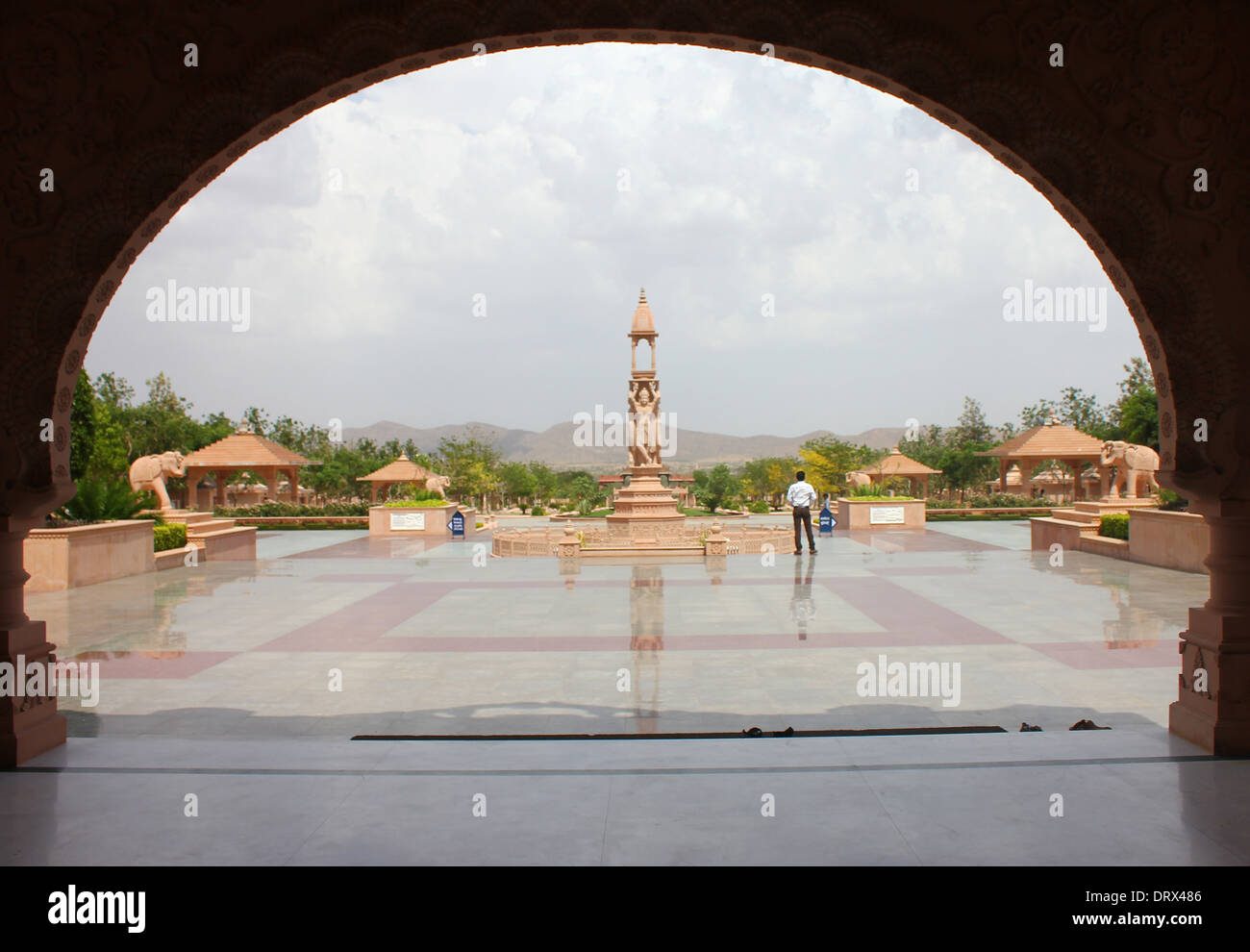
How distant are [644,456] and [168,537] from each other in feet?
33.2

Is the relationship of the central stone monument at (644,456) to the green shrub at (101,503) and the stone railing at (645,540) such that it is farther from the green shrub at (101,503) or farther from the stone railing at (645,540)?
the green shrub at (101,503)

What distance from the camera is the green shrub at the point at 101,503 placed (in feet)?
43.4

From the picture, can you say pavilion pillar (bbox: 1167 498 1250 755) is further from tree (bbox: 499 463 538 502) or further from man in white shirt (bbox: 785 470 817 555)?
tree (bbox: 499 463 538 502)

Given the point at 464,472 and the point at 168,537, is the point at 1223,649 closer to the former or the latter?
the point at 168,537

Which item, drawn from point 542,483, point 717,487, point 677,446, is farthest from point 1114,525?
point 677,446

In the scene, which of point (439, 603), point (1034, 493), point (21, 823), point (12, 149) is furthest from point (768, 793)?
point (1034, 493)

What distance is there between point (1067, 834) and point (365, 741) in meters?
3.36

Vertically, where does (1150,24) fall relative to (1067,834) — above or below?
above

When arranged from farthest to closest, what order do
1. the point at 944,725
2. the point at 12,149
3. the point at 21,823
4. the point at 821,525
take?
the point at 821,525
the point at 944,725
the point at 12,149
the point at 21,823

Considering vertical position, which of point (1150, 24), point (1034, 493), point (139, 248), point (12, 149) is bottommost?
point (1034, 493)

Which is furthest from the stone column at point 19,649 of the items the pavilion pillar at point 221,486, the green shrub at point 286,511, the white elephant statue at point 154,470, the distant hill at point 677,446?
the distant hill at point 677,446
